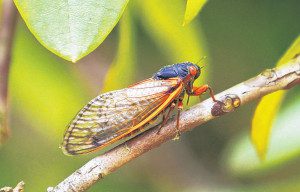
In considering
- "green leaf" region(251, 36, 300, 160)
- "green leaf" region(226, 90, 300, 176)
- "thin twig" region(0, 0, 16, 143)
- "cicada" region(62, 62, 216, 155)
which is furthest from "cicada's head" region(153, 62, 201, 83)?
"green leaf" region(226, 90, 300, 176)

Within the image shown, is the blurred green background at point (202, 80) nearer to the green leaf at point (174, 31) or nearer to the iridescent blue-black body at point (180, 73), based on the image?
the green leaf at point (174, 31)

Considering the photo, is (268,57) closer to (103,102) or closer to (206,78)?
(206,78)

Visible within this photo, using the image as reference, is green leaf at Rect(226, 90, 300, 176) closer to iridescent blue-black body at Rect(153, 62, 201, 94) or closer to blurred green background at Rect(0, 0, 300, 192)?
blurred green background at Rect(0, 0, 300, 192)

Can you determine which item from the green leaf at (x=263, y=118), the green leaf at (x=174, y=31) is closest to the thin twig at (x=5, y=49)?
the green leaf at (x=174, y=31)

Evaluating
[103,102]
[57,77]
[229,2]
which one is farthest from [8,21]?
[229,2]

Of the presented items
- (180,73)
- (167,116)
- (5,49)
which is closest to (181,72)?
(180,73)

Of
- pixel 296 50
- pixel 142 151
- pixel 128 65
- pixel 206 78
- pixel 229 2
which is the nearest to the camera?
pixel 142 151
